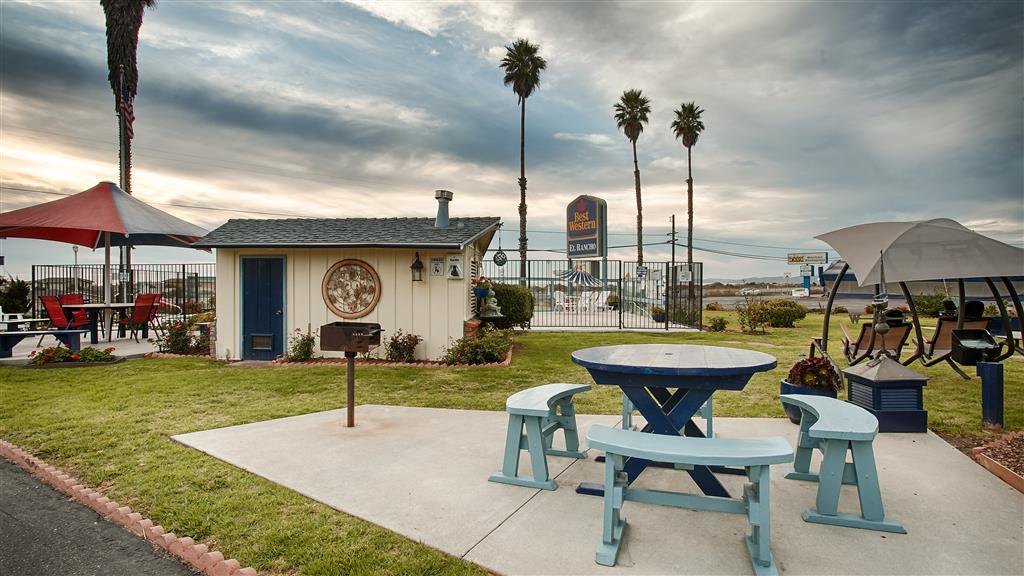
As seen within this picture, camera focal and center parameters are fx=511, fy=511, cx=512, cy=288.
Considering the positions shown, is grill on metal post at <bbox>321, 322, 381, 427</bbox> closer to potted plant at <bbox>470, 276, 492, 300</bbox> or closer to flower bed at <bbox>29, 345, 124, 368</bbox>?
potted plant at <bbox>470, 276, 492, 300</bbox>

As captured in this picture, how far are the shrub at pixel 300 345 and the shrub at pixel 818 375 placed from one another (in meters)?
7.82

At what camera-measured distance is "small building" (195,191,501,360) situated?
30.7 feet

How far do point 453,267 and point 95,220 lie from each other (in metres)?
7.38

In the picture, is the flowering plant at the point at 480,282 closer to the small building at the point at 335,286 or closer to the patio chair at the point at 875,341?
the small building at the point at 335,286

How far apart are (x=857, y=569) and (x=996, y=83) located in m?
8.58

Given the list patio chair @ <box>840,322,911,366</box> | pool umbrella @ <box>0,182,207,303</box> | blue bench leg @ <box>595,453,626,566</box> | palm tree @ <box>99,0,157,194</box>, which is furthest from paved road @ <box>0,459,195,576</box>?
palm tree @ <box>99,0,157,194</box>

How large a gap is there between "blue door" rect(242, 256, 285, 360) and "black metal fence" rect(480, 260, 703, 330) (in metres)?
4.98

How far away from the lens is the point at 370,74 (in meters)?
12.2

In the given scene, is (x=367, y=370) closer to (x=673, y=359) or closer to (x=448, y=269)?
(x=448, y=269)

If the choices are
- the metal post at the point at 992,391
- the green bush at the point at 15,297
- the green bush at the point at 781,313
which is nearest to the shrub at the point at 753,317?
the green bush at the point at 781,313

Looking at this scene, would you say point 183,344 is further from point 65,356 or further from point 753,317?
point 753,317

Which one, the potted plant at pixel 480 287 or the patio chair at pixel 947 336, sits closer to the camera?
the patio chair at pixel 947 336

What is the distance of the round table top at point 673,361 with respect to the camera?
2.88 metres

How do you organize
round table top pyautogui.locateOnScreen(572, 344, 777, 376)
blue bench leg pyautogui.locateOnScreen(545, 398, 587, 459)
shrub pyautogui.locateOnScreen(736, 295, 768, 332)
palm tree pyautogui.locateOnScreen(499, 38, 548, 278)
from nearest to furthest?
round table top pyautogui.locateOnScreen(572, 344, 777, 376)
blue bench leg pyautogui.locateOnScreen(545, 398, 587, 459)
shrub pyautogui.locateOnScreen(736, 295, 768, 332)
palm tree pyautogui.locateOnScreen(499, 38, 548, 278)
